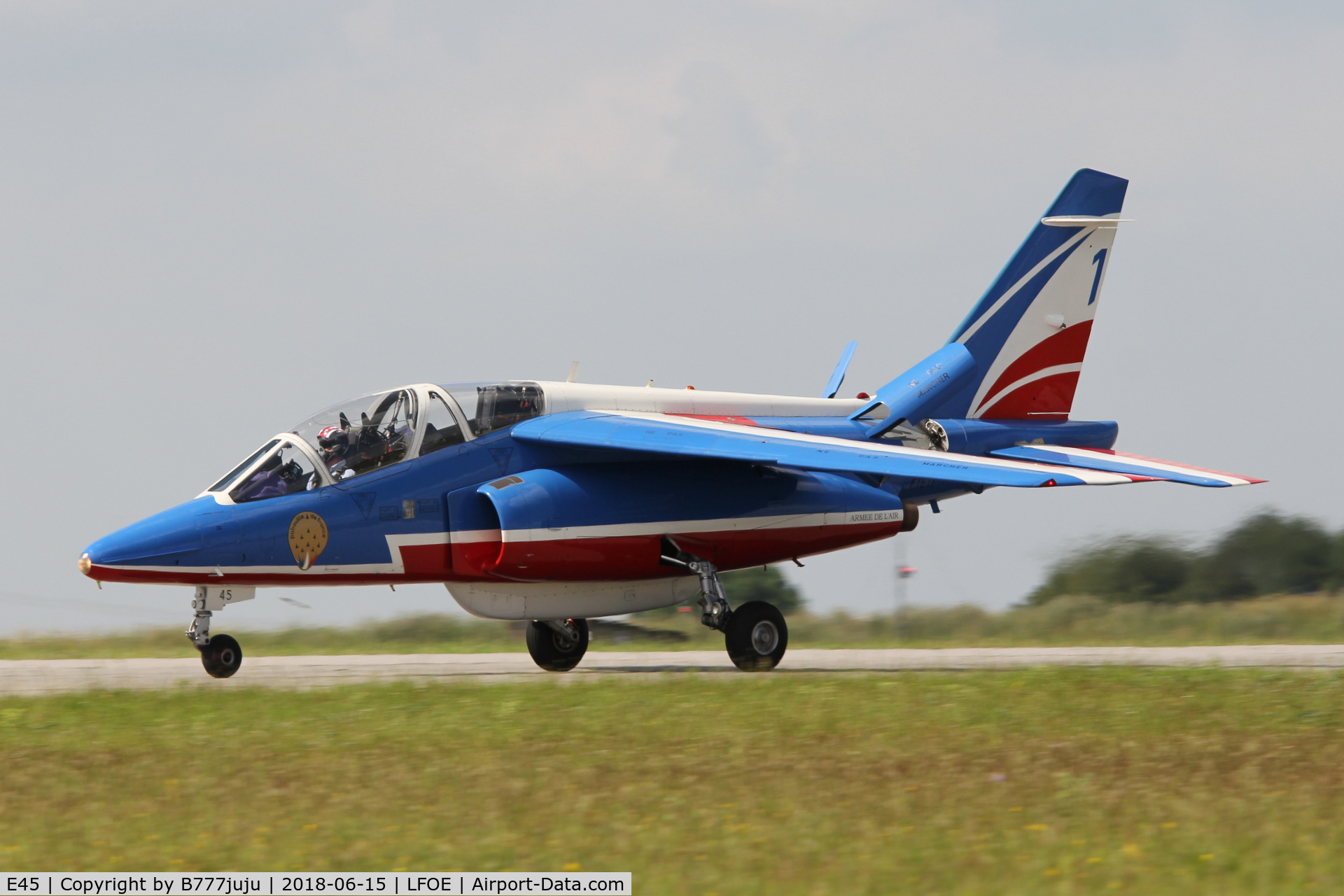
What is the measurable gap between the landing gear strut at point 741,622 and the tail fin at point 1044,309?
554cm

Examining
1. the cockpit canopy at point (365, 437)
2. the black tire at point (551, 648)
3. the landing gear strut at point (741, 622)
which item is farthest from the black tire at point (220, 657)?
the landing gear strut at point (741, 622)

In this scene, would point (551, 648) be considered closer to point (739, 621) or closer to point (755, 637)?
point (739, 621)

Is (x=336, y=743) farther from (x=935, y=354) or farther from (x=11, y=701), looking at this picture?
(x=935, y=354)

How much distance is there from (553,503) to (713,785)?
669cm

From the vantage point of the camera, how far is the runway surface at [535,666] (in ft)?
43.6

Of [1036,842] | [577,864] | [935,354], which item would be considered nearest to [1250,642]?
[935,354]

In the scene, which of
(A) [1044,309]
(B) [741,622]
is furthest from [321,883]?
(A) [1044,309]

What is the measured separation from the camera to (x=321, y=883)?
570cm

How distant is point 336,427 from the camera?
45.1ft

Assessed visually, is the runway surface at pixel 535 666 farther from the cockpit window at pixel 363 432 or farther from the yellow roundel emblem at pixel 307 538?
the cockpit window at pixel 363 432

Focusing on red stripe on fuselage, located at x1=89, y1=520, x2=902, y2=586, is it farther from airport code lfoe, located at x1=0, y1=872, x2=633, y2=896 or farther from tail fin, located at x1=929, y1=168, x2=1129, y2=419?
airport code lfoe, located at x1=0, y1=872, x2=633, y2=896

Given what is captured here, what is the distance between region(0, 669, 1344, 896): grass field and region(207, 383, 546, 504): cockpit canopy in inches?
111

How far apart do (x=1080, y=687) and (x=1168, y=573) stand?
1036cm

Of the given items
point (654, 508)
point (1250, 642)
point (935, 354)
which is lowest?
point (1250, 642)
